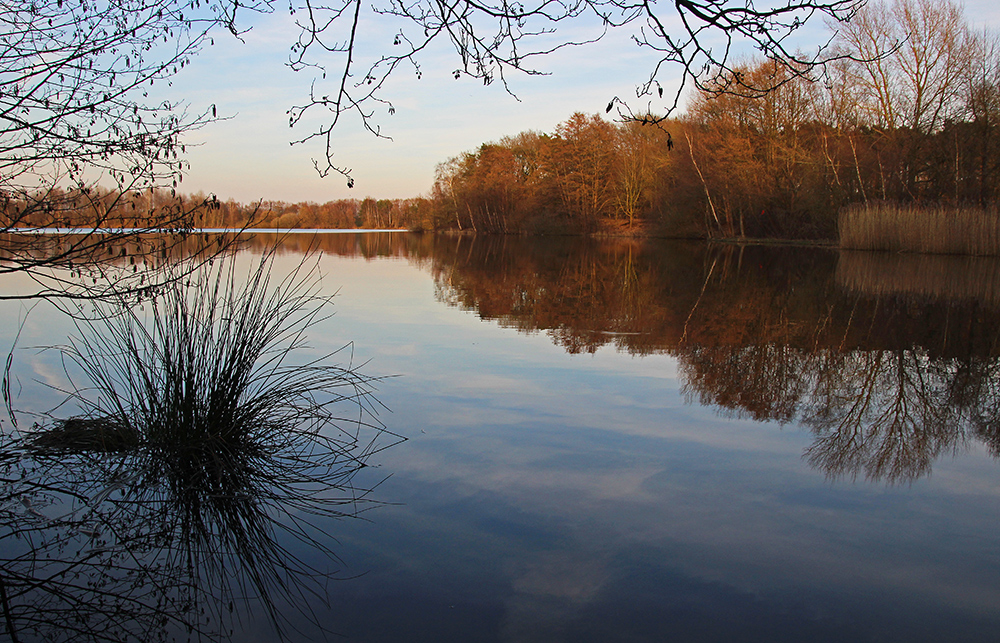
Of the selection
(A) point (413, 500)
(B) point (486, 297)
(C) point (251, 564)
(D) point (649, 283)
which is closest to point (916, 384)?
(A) point (413, 500)

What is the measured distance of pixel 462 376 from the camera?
6402 mm

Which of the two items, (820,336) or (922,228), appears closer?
(820,336)

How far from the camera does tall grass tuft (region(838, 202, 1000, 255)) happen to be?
1852 centimetres

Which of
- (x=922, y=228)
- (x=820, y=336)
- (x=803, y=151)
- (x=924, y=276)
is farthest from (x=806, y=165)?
(x=820, y=336)

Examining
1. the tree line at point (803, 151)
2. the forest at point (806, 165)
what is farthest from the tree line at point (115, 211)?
the tree line at point (803, 151)

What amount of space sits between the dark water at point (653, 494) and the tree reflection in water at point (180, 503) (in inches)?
1.3

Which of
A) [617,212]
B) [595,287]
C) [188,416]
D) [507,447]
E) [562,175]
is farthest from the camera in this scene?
[562,175]

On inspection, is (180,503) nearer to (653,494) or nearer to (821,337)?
(653,494)

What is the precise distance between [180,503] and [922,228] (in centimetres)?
2170

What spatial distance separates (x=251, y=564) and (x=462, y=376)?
3525 mm

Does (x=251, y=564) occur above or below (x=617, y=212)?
below

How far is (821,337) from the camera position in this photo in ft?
27.1

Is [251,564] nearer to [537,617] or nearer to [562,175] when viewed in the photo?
[537,617]

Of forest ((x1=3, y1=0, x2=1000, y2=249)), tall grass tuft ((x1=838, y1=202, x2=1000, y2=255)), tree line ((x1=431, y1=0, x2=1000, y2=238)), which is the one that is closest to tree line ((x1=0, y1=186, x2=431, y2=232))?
forest ((x1=3, y1=0, x2=1000, y2=249))
